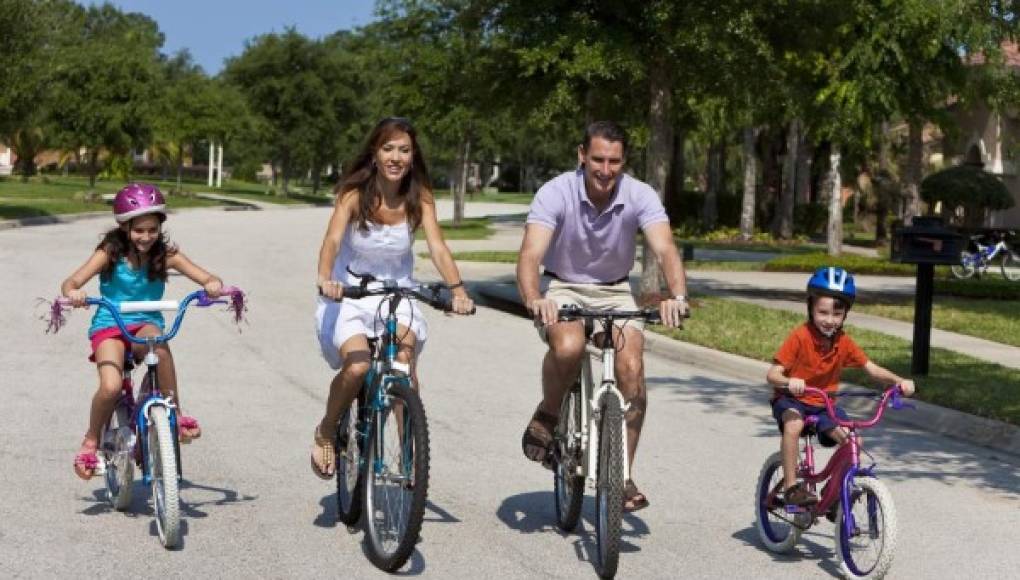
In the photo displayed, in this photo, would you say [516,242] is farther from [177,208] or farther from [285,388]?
[285,388]

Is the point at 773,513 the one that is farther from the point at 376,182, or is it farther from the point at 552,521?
the point at 376,182

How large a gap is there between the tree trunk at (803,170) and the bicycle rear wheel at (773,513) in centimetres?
4353

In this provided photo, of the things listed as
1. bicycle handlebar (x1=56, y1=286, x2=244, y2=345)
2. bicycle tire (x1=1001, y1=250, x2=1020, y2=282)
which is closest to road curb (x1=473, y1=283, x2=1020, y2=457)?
bicycle handlebar (x1=56, y1=286, x2=244, y2=345)

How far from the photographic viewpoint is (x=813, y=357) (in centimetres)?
699

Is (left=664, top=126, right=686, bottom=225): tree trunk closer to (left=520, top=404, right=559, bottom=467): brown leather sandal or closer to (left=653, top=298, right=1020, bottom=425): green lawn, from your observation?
(left=653, top=298, right=1020, bottom=425): green lawn

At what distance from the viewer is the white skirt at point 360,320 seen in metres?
7.13

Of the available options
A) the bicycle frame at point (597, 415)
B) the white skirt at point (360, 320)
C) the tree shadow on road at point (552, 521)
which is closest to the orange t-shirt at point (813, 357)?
the bicycle frame at point (597, 415)

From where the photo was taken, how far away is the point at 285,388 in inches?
487

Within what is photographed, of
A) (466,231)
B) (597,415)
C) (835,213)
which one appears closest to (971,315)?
(597,415)

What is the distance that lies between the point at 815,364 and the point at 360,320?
1986 mm

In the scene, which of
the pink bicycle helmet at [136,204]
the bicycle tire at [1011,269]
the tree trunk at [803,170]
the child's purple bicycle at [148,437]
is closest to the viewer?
the child's purple bicycle at [148,437]

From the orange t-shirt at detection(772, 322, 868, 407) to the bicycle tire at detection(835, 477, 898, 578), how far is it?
1.52 ft

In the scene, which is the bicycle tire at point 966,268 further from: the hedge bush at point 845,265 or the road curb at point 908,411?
the road curb at point 908,411

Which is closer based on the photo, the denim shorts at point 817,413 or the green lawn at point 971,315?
the denim shorts at point 817,413
